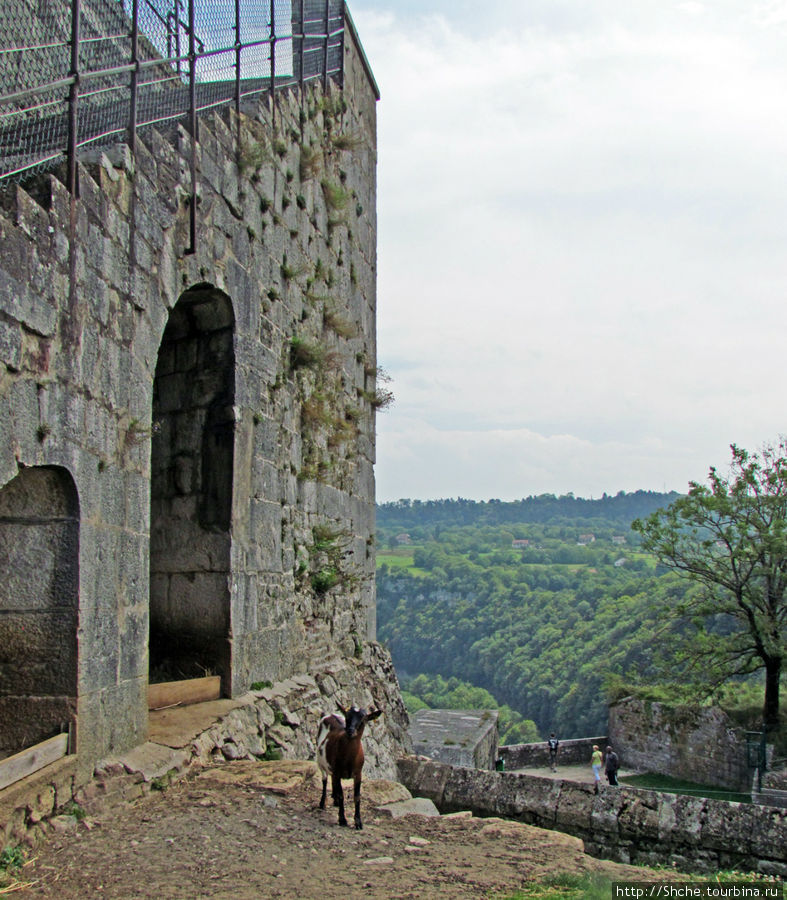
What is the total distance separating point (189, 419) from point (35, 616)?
263 centimetres

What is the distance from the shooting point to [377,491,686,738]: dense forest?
143 ft

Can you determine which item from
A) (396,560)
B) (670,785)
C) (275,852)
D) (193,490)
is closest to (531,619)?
(396,560)

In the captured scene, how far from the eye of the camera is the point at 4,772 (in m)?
3.88

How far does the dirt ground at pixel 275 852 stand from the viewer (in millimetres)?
3658

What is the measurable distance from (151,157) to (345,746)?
3974 millimetres

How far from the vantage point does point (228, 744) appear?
19.3ft

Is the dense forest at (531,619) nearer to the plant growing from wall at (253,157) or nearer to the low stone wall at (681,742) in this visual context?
the low stone wall at (681,742)

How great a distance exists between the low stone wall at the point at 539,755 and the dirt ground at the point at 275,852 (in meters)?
17.7

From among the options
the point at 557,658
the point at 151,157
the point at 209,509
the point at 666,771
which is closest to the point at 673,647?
the point at 666,771

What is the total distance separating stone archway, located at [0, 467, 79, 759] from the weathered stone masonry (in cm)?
1

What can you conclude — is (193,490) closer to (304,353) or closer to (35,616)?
(304,353)

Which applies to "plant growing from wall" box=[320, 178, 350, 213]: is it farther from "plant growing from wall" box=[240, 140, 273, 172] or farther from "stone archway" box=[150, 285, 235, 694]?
"stone archway" box=[150, 285, 235, 694]

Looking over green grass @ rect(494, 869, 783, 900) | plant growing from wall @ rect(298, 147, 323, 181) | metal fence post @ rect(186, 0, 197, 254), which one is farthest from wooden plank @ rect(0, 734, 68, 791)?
plant growing from wall @ rect(298, 147, 323, 181)

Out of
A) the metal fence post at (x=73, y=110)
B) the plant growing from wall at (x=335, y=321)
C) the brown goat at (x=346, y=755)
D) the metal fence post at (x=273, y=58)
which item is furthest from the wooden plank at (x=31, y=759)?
the metal fence post at (x=273, y=58)
